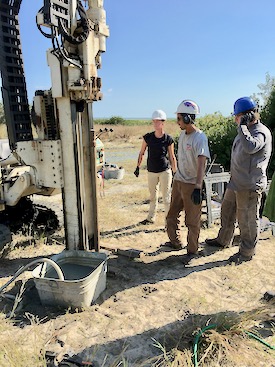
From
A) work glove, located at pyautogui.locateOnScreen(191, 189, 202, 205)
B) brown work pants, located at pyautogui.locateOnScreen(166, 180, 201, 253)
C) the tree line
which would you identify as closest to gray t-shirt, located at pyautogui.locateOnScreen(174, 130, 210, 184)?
brown work pants, located at pyautogui.locateOnScreen(166, 180, 201, 253)

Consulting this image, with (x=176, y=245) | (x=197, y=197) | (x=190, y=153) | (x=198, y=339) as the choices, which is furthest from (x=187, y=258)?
(x=198, y=339)

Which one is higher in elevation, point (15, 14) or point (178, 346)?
point (15, 14)

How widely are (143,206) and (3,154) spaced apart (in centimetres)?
324

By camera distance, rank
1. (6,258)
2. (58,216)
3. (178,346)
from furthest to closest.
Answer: (58,216)
(6,258)
(178,346)

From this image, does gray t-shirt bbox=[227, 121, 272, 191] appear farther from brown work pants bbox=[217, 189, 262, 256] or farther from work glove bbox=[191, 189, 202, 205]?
work glove bbox=[191, 189, 202, 205]

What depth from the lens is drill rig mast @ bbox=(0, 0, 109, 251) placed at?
3787mm

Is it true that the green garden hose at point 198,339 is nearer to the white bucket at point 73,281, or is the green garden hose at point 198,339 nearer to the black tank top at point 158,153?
the white bucket at point 73,281

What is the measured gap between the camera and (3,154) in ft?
18.0

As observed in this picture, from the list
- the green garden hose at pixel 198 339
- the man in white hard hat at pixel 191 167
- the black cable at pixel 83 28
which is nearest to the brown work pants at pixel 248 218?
the man in white hard hat at pixel 191 167

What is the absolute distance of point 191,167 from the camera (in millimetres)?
4453

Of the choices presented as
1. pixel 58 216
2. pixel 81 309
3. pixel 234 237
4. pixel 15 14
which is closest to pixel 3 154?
pixel 58 216

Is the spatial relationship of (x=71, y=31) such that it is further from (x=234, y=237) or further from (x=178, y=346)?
(x=234, y=237)

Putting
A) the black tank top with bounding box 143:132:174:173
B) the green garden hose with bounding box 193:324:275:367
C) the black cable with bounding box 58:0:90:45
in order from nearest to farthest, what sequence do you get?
1. the green garden hose with bounding box 193:324:275:367
2. the black cable with bounding box 58:0:90:45
3. the black tank top with bounding box 143:132:174:173

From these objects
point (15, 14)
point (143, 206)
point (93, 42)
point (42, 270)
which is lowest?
point (143, 206)
